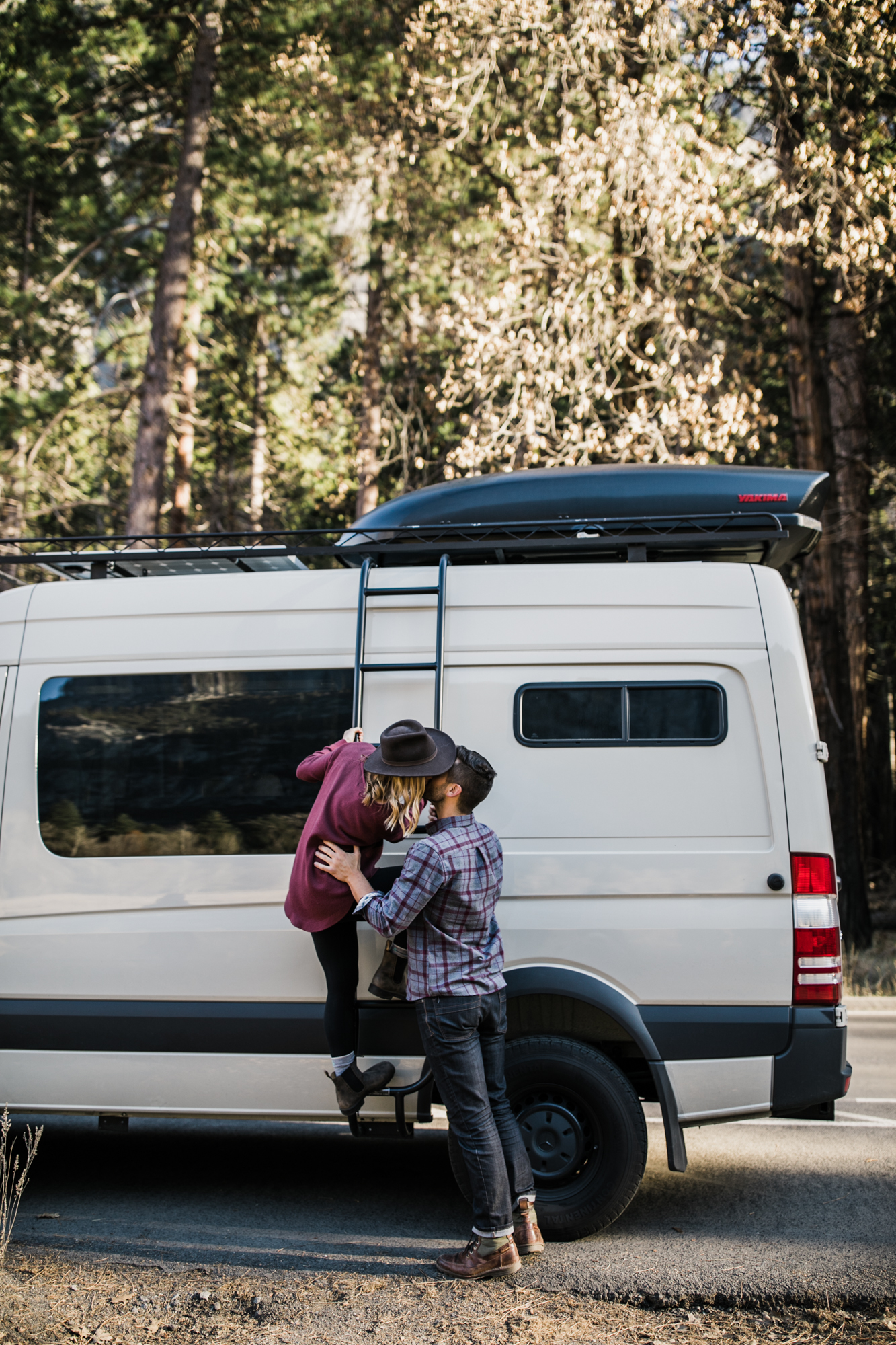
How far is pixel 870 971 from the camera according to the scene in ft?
34.6

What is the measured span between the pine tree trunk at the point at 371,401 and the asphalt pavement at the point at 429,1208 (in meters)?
13.4

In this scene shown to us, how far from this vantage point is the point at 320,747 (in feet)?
15.3

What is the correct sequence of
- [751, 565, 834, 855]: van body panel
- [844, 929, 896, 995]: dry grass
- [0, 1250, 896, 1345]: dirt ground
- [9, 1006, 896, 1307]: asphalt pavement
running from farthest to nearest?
1. [844, 929, 896, 995]: dry grass
2. [751, 565, 834, 855]: van body panel
3. [9, 1006, 896, 1307]: asphalt pavement
4. [0, 1250, 896, 1345]: dirt ground

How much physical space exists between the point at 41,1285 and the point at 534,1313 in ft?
5.53

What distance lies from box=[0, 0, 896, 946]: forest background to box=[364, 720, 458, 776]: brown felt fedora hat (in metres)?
6.98

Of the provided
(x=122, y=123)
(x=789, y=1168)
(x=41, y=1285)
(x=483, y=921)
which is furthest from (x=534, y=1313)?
(x=122, y=123)

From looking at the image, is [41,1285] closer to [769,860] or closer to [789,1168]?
[769,860]

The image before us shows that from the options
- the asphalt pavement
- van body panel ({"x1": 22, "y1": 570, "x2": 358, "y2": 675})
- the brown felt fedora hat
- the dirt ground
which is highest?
van body panel ({"x1": 22, "y1": 570, "x2": 358, "y2": 675})

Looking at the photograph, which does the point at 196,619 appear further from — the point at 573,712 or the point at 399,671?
the point at 573,712

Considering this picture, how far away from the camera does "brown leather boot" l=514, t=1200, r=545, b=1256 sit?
4.01m

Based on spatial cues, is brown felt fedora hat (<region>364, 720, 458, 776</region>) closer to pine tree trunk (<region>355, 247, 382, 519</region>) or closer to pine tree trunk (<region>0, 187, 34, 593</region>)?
pine tree trunk (<region>0, 187, 34, 593</region>)

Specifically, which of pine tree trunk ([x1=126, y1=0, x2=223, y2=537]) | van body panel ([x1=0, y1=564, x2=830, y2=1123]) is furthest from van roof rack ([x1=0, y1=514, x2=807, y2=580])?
pine tree trunk ([x1=126, y1=0, x2=223, y2=537])

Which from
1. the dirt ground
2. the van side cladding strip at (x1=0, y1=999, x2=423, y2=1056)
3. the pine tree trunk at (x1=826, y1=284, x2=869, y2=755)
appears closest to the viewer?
the dirt ground

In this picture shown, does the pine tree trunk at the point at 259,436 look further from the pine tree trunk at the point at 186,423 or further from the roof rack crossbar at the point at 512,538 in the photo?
the roof rack crossbar at the point at 512,538
